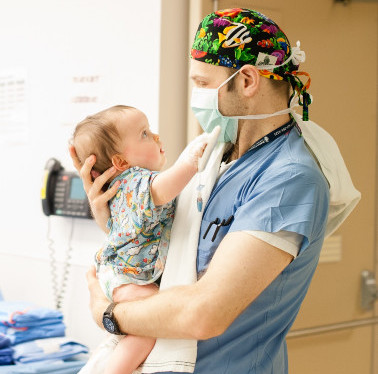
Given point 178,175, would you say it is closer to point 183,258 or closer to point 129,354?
point 183,258

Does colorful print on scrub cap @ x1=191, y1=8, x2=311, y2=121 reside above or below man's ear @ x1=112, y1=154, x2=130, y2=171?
above

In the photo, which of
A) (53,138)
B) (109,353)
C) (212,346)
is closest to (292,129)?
(212,346)

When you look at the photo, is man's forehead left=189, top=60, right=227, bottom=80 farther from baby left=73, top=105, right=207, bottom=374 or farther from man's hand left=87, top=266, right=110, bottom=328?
man's hand left=87, top=266, right=110, bottom=328

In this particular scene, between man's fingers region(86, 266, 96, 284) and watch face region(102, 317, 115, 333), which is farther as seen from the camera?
man's fingers region(86, 266, 96, 284)

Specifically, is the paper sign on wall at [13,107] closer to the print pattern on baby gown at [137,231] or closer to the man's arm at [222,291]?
the print pattern on baby gown at [137,231]

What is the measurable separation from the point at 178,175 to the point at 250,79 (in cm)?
28

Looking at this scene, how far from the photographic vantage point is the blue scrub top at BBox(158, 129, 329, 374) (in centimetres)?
129

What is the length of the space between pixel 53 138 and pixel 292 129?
1.27m

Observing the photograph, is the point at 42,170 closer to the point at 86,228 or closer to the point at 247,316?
the point at 86,228

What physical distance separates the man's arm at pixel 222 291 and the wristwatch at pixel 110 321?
14 cm

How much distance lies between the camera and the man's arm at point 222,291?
123 centimetres

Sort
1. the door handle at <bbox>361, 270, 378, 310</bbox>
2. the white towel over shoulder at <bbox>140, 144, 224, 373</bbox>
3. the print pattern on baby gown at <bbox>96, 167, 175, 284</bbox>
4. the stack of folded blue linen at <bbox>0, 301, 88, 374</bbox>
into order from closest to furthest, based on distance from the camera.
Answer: the white towel over shoulder at <bbox>140, 144, 224, 373</bbox>
the print pattern on baby gown at <bbox>96, 167, 175, 284</bbox>
the stack of folded blue linen at <bbox>0, 301, 88, 374</bbox>
the door handle at <bbox>361, 270, 378, 310</bbox>

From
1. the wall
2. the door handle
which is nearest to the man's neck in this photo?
the wall

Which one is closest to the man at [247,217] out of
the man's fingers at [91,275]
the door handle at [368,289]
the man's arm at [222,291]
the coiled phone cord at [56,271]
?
the man's arm at [222,291]
